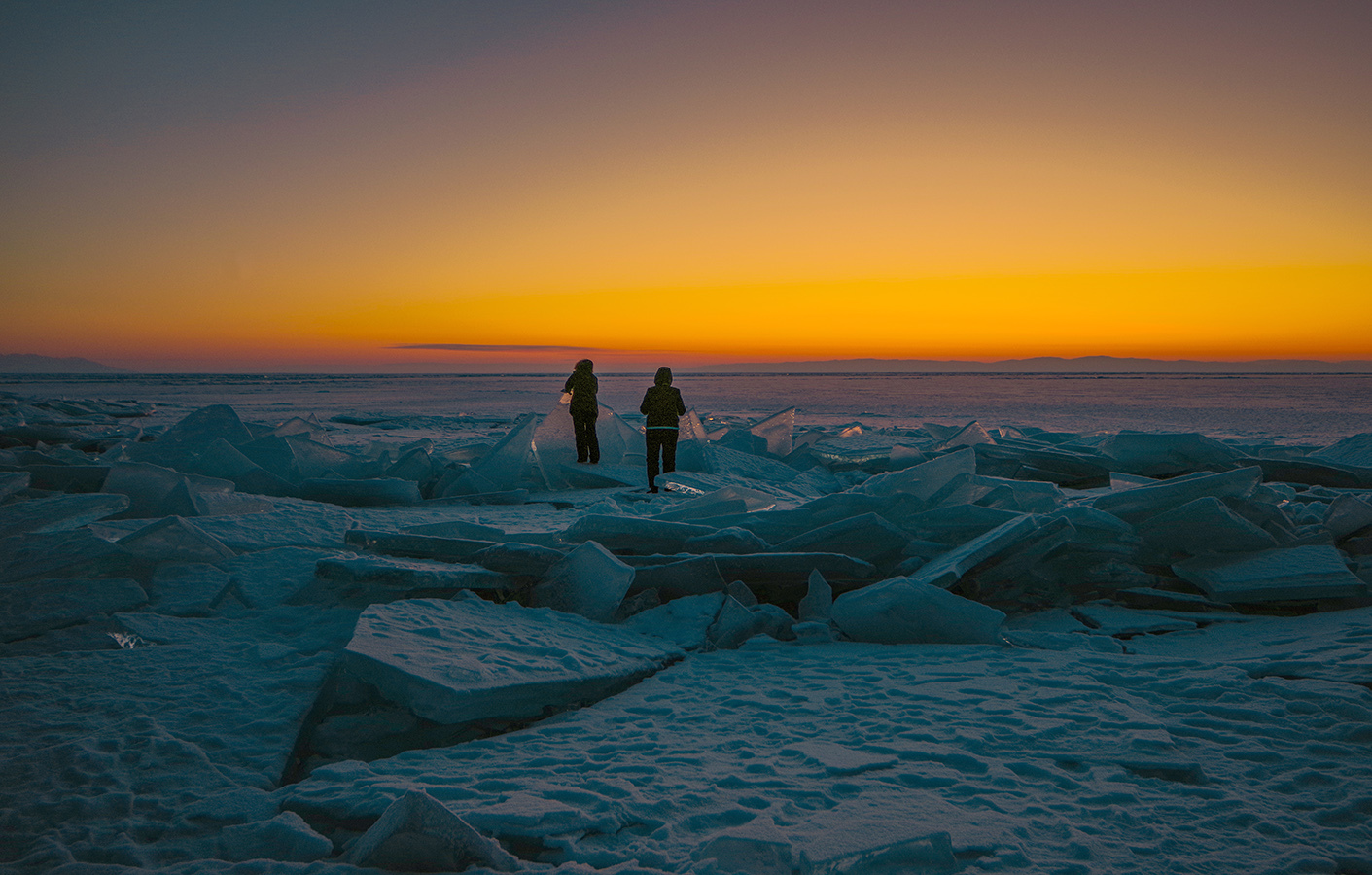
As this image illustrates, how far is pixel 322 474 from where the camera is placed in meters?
5.42

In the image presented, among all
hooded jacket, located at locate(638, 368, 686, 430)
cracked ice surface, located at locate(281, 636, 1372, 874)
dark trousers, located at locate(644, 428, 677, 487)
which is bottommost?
cracked ice surface, located at locate(281, 636, 1372, 874)

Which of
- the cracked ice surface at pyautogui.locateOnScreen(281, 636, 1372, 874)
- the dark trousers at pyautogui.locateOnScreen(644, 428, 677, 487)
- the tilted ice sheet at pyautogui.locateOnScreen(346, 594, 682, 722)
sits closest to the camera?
the cracked ice surface at pyautogui.locateOnScreen(281, 636, 1372, 874)

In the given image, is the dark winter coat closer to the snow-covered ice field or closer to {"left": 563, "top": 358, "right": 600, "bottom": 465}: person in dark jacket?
{"left": 563, "top": 358, "right": 600, "bottom": 465}: person in dark jacket

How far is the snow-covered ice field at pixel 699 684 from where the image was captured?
1342mm

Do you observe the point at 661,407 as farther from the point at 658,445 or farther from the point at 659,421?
the point at 658,445

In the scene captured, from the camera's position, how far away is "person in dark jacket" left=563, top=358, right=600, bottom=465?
6.75 m

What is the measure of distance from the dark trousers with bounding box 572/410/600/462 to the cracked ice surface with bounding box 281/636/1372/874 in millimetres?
4875

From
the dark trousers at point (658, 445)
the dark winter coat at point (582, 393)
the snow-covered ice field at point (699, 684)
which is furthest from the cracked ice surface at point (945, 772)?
the dark winter coat at point (582, 393)

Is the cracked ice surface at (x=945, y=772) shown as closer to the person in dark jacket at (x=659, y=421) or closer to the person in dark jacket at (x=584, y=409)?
the person in dark jacket at (x=659, y=421)

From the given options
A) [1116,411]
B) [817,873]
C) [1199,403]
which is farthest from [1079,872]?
[1199,403]

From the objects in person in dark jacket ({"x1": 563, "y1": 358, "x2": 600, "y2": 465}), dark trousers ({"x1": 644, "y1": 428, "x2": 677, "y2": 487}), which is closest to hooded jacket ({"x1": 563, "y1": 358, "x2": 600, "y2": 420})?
person in dark jacket ({"x1": 563, "y1": 358, "x2": 600, "y2": 465})

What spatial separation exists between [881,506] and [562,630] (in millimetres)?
1848

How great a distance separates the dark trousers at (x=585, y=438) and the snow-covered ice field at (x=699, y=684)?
265 centimetres

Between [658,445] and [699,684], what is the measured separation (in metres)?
3.90
